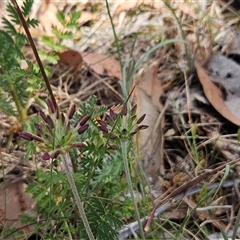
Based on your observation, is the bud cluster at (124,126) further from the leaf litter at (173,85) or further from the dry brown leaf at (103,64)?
the dry brown leaf at (103,64)

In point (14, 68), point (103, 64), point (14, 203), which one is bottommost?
point (14, 203)

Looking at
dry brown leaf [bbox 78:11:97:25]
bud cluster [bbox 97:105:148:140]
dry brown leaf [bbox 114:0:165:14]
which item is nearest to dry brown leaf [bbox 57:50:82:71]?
dry brown leaf [bbox 78:11:97:25]

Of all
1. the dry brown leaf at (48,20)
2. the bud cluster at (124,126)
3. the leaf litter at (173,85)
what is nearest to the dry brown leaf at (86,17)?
the leaf litter at (173,85)

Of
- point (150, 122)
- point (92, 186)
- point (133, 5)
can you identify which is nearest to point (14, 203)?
point (92, 186)

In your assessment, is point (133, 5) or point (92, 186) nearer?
point (92, 186)

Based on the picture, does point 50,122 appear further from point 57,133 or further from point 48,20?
point 48,20

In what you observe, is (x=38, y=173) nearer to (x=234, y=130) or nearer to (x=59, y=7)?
(x=234, y=130)
